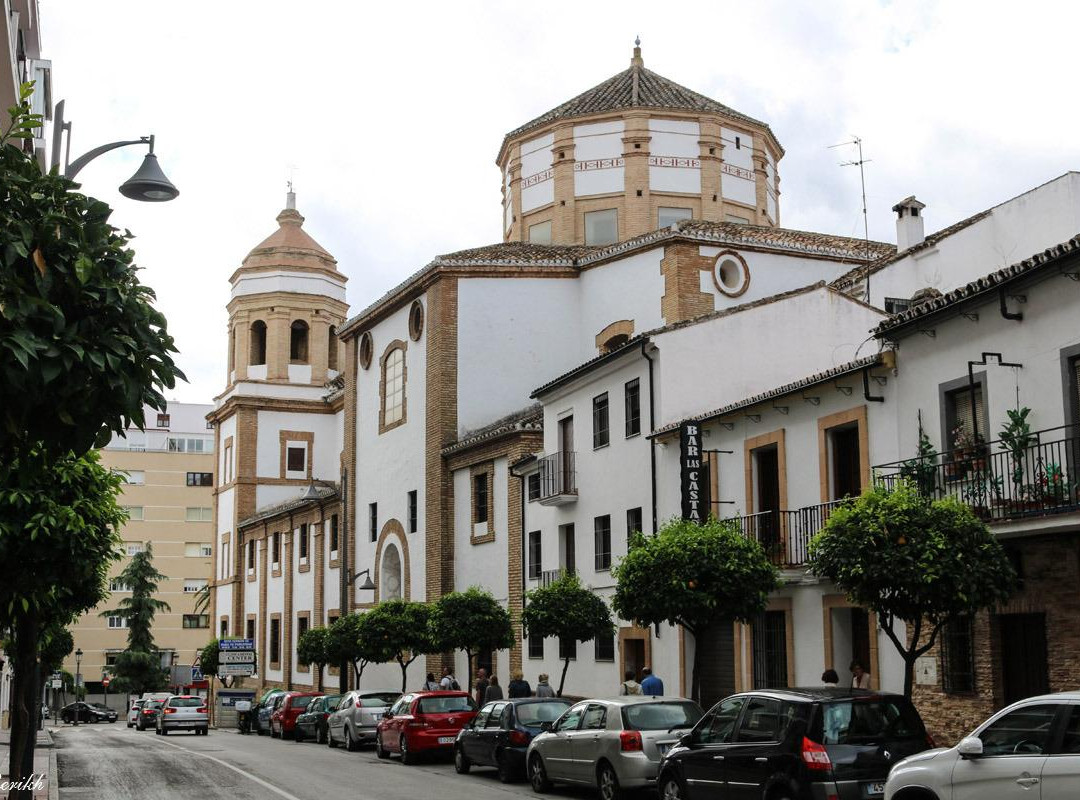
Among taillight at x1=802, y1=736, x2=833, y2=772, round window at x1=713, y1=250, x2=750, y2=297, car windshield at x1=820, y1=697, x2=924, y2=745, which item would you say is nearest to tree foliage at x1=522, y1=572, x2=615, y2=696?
round window at x1=713, y1=250, x2=750, y2=297

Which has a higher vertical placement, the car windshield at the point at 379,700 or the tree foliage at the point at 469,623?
the tree foliage at the point at 469,623

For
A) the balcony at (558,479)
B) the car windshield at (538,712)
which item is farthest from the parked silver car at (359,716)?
the car windshield at (538,712)

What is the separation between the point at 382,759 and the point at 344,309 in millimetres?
39877

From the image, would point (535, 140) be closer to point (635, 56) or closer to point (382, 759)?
point (635, 56)

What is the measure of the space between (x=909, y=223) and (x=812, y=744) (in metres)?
22.8

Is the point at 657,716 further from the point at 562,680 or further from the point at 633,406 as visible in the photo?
the point at 633,406

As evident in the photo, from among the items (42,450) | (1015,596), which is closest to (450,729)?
(1015,596)

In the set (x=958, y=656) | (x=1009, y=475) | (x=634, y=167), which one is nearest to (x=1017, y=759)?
(x=1009, y=475)

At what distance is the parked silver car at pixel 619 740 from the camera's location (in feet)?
53.6

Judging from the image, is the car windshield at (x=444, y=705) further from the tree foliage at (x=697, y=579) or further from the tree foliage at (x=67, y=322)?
the tree foliage at (x=67, y=322)

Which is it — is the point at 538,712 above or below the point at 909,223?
below

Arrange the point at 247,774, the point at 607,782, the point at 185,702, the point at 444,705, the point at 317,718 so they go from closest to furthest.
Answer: the point at 607,782 < the point at 247,774 < the point at 444,705 < the point at 317,718 < the point at 185,702

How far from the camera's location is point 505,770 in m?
20.9

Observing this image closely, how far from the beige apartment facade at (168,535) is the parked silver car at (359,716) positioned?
60159mm
